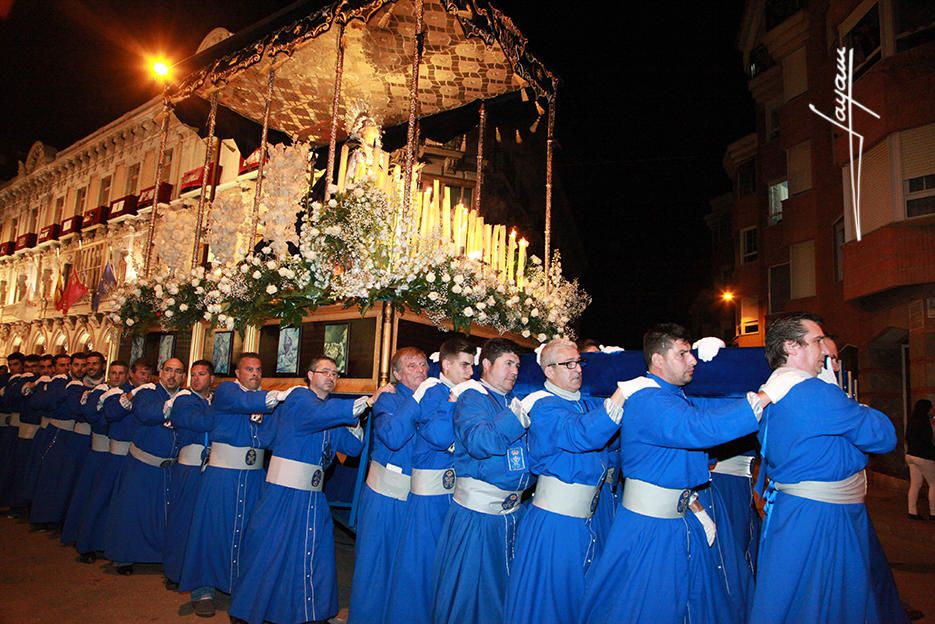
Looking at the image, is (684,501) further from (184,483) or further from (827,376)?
(184,483)

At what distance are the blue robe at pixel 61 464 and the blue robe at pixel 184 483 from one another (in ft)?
9.85

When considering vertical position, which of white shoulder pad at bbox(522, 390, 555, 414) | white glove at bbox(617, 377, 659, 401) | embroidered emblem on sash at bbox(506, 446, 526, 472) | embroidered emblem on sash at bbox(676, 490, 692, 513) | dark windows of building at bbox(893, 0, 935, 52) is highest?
dark windows of building at bbox(893, 0, 935, 52)

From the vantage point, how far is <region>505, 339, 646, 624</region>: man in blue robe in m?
3.71

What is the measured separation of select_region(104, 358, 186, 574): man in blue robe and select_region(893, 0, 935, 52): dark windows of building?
1538cm

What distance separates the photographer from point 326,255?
248 inches

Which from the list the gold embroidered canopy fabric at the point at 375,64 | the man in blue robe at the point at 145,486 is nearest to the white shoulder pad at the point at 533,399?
the man in blue robe at the point at 145,486

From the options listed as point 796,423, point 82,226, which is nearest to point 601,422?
point 796,423

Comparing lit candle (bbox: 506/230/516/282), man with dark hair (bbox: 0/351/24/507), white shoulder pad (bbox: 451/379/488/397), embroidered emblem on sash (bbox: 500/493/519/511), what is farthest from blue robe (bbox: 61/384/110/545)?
embroidered emblem on sash (bbox: 500/493/519/511)

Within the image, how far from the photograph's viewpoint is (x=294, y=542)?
495 cm

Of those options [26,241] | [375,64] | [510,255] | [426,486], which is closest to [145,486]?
[426,486]

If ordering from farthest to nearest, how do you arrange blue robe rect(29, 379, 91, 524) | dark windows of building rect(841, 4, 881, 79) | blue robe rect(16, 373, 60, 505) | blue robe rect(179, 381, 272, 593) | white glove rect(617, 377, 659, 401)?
1. dark windows of building rect(841, 4, 881, 79)
2. blue robe rect(16, 373, 60, 505)
3. blue robe rect(29, 379, 91, 524)
4. blue robe rect(179, 381, 272, 593)
5. white glove rect(617, 377, 659, 401)

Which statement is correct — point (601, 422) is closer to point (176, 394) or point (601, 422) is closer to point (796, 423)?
point (796, 423)

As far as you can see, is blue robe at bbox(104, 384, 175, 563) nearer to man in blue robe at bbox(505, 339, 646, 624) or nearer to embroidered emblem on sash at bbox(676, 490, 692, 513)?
man in blue robe at bbox(505, 339, 646, 624)

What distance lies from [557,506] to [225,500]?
134 inches
